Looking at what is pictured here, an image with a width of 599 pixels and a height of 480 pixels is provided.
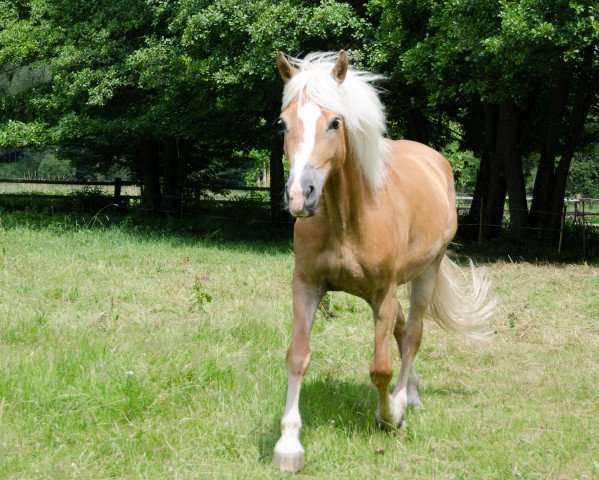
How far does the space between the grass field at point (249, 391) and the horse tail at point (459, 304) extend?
0.38 metres

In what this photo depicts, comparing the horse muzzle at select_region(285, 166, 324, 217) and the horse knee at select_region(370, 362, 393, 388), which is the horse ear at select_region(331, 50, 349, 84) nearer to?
the horse muzzle at select_region(285, 166, 324, 217)

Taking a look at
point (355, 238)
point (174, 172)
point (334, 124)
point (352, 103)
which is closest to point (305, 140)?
point (334, 124)

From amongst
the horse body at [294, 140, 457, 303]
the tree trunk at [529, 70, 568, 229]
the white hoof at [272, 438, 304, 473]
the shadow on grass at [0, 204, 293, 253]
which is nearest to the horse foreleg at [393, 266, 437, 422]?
the horse body at [294, 140, 457, 303]

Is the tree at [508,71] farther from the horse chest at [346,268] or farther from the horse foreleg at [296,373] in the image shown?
the horse foreleg at [296,373]

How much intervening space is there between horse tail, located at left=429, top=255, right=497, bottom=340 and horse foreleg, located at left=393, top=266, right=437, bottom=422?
0.15 metres

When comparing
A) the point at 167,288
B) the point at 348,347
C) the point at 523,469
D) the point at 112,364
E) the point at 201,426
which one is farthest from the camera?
the point at 167,288

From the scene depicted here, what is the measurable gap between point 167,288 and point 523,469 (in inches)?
232

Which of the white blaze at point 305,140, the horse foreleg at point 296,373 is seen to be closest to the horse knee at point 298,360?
the horse foreleg at point 296,373

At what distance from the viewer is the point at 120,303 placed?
8391 millimetres

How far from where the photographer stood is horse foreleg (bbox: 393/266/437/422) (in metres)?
5.23

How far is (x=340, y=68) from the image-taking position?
4250 millimetres

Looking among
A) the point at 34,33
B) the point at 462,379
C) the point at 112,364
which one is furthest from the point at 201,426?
the point at 34,33

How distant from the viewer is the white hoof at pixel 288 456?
4.14 metres

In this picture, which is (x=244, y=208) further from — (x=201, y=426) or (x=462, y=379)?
(x=201, y=426)
